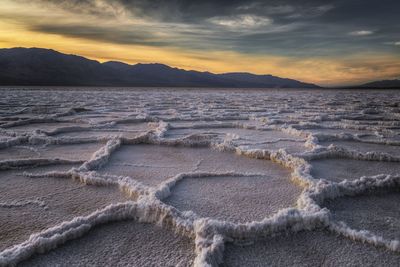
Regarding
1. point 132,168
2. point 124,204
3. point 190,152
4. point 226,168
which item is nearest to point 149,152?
point 190,152

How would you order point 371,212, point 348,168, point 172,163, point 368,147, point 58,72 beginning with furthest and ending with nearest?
1. point 58,72
2. point 368,147
3. point 172,163
4. point 348,168
5. point 371,212

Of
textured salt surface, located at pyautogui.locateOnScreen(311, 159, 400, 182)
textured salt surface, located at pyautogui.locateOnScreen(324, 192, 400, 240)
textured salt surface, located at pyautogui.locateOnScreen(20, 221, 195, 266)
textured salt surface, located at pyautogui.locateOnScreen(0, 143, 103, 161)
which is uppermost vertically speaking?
textured salt surface, located at pyautogui.locateOnScreen(311, 159, 400, 182)

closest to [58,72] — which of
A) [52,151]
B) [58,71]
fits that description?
Result: [58,71]

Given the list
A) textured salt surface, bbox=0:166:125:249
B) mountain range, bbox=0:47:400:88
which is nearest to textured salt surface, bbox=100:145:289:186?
textured salt surface, bbox=0:166:125:249

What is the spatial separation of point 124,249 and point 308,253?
0.64 metres

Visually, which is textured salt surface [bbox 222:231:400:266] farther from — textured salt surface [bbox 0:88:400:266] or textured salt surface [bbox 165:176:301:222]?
textured salt surface [bbox 165:176:301:222]

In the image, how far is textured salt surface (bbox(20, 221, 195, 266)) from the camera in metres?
1.09

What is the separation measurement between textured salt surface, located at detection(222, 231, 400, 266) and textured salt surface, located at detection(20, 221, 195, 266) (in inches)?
6.9

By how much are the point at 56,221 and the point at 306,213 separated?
3.36 ft

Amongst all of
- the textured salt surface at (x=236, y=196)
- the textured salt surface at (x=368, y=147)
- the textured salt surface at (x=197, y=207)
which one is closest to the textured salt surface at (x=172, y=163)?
the textured salt surface at (x=197, y=207)

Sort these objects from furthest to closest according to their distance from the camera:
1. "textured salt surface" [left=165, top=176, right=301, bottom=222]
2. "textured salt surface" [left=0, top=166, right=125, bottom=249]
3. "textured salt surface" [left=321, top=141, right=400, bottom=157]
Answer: "textured salt surface" [left=321, top=141, right=400, bottom=157] < "textured salt surface" [left=165, top=176, right=301, bottom=222] < "textured salt surface" [left=0, top=166, right=125, bottom=249]

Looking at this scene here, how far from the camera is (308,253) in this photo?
3.74 ft

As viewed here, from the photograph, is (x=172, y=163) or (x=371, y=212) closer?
(x=371, y=212)

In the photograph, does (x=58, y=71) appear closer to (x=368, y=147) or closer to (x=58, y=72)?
(x=58, y=72)
